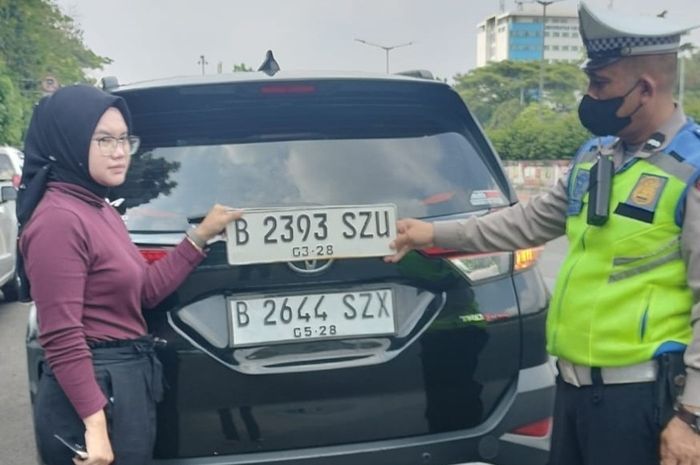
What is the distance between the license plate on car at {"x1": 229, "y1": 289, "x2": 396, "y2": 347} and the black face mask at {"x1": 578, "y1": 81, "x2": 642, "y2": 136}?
823mm

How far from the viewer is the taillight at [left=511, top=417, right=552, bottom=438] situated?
3037mm

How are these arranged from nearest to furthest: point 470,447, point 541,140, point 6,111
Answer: point 470,447 → point 6,111 → point 541,140

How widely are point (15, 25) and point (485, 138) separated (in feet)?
153

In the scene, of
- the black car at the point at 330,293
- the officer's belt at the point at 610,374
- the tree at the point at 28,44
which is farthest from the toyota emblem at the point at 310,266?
the tree at the point at 28,44

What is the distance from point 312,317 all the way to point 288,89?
0.82 metres

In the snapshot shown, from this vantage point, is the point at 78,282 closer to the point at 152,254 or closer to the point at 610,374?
the point at 152,254

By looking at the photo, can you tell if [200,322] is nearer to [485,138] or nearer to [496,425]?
[496,425]

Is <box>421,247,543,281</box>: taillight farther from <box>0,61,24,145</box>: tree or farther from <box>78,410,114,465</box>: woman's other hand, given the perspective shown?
<box>0,61,24,145</box>: tree

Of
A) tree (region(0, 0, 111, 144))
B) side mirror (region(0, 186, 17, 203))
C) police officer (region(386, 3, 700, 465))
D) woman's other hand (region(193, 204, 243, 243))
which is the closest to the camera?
police officer (region(386, 3, 700, 465))

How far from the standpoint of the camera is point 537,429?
3.06 metres

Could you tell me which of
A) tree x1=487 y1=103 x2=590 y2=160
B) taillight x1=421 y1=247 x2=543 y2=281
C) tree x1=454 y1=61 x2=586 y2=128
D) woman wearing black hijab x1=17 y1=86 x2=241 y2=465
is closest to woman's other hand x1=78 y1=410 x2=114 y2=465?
woman wearing black hijab x1=17 y1=86 x2=241 y2=465

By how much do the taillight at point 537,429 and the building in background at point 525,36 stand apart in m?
134

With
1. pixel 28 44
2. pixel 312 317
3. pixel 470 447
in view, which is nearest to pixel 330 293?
pixel 312 317

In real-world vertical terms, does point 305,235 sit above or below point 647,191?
below
